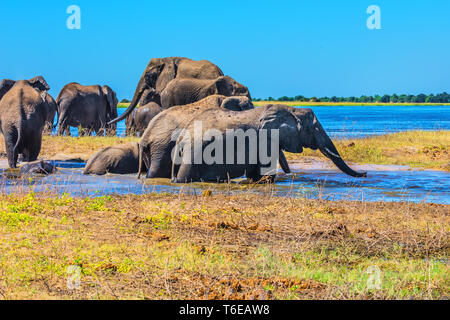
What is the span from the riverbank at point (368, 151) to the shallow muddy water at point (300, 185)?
218cm

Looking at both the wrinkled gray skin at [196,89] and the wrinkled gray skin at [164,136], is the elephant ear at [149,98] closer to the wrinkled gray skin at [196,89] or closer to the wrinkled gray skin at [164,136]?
the wrinkled gray skin at [196,89]

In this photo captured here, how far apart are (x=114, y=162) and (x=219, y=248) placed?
761cm

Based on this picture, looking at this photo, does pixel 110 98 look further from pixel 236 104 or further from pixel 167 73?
pixel 236 104

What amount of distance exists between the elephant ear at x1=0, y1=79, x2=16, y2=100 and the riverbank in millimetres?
2038

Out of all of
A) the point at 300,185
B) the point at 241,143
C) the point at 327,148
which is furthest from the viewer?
the point at 327,148

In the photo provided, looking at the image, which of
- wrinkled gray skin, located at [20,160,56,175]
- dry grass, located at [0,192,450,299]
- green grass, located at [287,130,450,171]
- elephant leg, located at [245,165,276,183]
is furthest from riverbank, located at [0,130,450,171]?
dry grass, located at [0,192,450,299]

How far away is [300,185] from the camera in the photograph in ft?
42.3

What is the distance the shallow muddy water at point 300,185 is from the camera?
11.4 m

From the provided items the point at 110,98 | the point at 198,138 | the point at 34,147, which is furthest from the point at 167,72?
the point at 198,138

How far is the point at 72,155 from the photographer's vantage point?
60.5 feet

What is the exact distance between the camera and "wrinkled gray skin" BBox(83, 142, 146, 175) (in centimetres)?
1418

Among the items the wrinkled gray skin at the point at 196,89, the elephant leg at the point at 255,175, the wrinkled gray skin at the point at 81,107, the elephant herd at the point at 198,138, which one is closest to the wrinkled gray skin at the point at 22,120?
the elephant herd at the point at 198,138

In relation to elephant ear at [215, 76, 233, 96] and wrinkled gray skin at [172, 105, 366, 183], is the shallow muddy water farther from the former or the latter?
elephant ear at [215, 76, 233, 96]
